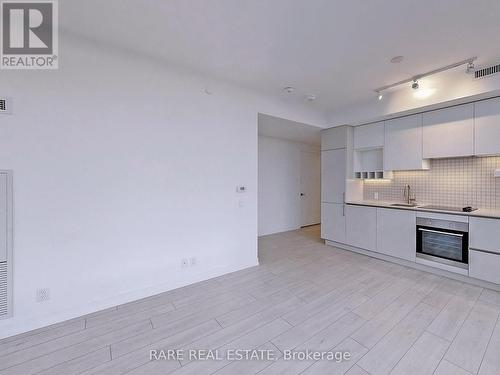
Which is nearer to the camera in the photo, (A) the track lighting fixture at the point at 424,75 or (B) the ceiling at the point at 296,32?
(B) the ceiling at the point at 296,32

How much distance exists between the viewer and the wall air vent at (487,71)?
2.56m

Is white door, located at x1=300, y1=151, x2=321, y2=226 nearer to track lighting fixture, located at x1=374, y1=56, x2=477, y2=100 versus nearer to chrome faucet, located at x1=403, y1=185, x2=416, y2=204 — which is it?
chrome faucet, located at x1=403, y1=185, x2=416, y2=204

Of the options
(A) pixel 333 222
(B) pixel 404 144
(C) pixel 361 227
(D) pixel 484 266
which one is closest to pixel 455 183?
(B) pixel 404 144

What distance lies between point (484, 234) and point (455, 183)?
3.26ft

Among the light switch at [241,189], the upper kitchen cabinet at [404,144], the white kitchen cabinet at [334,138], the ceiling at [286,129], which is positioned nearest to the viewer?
the light switch at [241,189]

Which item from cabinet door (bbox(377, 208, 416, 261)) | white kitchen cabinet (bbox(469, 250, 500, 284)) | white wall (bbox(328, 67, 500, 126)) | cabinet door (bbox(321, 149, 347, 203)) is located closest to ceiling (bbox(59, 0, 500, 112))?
white wall (bbox(328, 67, 500, 126))

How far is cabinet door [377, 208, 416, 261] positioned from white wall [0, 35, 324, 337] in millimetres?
2449

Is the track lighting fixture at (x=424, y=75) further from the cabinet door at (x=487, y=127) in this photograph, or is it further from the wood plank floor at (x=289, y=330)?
the wood plank floor at (x=289, y=330)

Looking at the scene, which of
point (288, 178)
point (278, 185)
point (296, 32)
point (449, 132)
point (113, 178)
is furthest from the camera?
point (288, 178)

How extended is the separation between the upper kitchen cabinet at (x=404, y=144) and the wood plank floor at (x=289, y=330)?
1.76 m

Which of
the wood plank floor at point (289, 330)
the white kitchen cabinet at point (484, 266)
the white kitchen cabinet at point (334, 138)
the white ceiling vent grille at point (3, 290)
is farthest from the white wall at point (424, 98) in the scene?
the white ceiling vent grille at point (3, 290)

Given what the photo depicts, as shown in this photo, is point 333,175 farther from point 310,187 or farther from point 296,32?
point 296,32

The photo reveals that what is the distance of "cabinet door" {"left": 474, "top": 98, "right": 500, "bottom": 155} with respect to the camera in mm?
2766

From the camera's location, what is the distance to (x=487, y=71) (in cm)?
261
